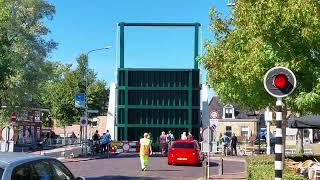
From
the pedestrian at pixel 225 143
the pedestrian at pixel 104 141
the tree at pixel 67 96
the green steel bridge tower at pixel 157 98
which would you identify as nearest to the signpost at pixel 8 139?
the green steel bridge tower at pixel 157 98

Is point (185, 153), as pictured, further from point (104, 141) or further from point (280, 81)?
point (280, 81)

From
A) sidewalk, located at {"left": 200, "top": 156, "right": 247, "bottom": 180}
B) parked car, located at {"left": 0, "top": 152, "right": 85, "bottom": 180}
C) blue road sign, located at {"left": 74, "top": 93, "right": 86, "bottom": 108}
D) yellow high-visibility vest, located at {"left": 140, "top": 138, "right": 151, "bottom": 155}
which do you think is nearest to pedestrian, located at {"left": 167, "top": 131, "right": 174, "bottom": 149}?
sidewalk, located at {"left": 200, "top": 156, "right": 247, "bottom": 180}

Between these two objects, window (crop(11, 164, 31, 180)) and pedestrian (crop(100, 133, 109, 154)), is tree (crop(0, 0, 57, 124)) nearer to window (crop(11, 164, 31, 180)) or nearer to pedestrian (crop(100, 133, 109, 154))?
pedestrian (crop(100, 133, 109, 154))

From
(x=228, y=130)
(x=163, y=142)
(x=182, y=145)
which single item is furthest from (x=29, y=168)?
(x=228, y=130)

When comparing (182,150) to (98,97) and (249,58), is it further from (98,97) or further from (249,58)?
(98,97)

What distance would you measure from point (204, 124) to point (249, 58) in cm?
2337

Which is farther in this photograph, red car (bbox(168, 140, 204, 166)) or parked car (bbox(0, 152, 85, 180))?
red car (bbox(168, 140, 204, 166))

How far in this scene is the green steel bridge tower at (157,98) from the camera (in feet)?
114

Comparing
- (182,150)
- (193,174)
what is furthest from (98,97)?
(193,174)

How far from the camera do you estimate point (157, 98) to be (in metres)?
34.8

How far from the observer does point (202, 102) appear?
36.9 m

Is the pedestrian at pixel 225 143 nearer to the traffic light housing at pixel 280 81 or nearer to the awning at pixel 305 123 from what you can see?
the awning at pixel 305 123

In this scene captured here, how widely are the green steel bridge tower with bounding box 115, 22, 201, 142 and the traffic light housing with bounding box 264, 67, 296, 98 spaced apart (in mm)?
24424

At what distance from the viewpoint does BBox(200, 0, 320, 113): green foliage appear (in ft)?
44.2
